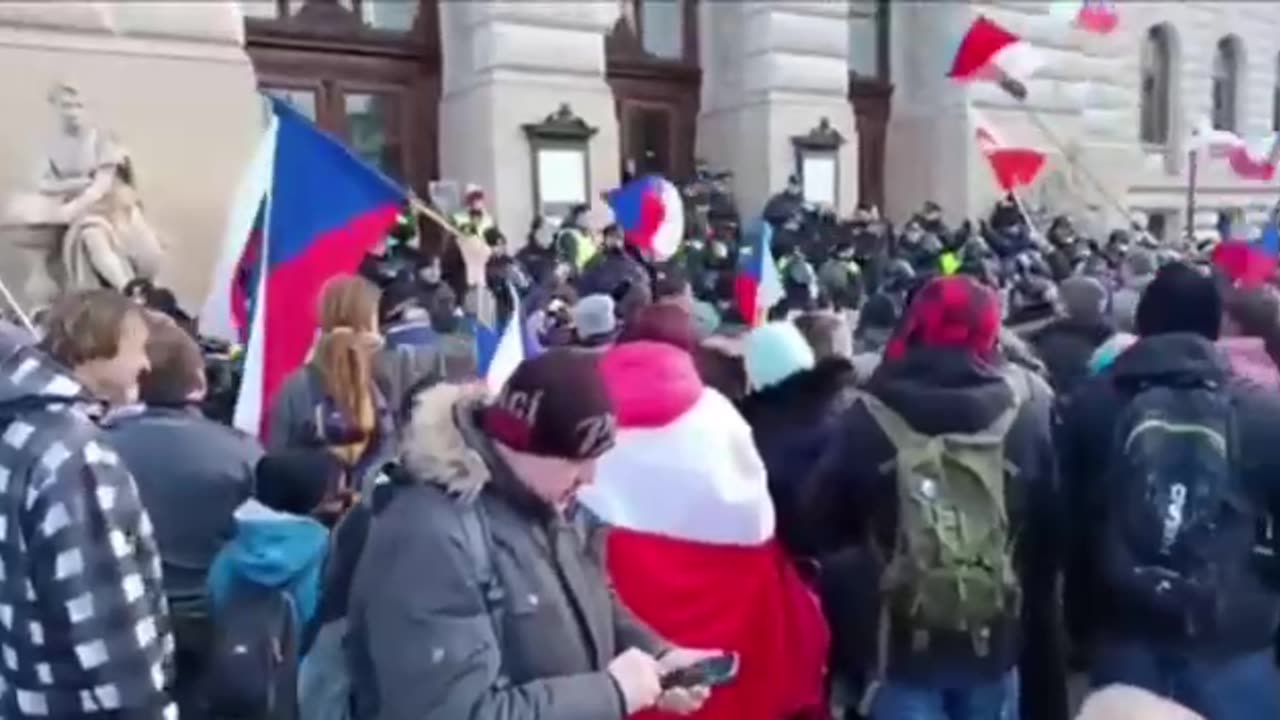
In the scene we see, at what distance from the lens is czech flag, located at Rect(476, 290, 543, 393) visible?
14.9ft

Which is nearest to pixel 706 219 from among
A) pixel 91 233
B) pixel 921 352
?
pixel 91 233

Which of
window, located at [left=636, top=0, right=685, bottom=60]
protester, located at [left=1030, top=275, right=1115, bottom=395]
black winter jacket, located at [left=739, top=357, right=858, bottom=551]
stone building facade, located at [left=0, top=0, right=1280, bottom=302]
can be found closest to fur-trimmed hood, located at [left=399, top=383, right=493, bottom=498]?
black winter jacket, located at [left=739, top=357, right=858, bottom=551]

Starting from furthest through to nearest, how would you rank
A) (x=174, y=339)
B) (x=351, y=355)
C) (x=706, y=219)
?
A: (x=706, y=219), (x=351, y=355), (x=174, y=339)

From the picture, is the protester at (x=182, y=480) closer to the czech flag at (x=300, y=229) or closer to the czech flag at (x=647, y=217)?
the czech flag at (x=300, y=229)

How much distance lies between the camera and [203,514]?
372 centimetres

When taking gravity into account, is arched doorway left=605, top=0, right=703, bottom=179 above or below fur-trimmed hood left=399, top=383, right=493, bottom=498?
above

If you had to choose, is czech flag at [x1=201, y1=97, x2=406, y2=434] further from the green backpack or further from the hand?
the hand

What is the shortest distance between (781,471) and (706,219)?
9.53 meters

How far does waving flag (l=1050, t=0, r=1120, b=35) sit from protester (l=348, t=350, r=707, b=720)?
19.5 m

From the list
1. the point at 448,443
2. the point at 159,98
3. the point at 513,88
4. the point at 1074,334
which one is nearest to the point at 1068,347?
the point at 1074,334

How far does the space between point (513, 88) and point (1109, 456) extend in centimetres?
1114

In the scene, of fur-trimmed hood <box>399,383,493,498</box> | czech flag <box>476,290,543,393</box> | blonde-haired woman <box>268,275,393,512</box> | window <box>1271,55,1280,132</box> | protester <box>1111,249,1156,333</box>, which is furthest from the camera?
window <box>1271,55,1280,132</box>

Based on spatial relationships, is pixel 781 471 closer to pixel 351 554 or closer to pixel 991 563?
pixel 991 563

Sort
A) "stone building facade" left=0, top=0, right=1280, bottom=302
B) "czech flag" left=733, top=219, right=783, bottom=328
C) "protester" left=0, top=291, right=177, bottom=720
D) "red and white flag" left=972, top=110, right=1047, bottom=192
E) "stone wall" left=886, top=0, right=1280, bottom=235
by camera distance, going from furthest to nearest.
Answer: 1. "stone wall" left=886, top=0, right=1280, bottom=235
2. "red and white flag" left=972, top=110, right=1047, bottom=192
3. "stone building facade" left=0, top=0, right=1280, bottom=302
4. "czech flag" left=733, top=219, right=783, bottom=328
5. "protester" left=0, top=291, right=177, bottom=720
